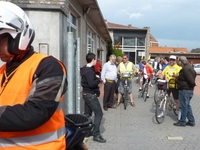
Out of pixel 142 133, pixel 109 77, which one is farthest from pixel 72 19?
pixel 142 133

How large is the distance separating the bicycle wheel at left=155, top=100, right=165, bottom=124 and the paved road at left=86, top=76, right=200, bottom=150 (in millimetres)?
124

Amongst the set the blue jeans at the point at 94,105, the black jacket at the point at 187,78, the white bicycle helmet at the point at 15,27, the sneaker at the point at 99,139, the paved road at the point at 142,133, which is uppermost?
the white bicycle helmet at the point at 15,27

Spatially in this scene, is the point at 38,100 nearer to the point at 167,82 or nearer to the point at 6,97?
the point at 6,97

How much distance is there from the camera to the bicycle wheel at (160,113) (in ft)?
26.5

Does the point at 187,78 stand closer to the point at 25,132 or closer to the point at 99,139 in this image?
the point at 99,139

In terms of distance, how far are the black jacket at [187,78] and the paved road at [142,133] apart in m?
1.10

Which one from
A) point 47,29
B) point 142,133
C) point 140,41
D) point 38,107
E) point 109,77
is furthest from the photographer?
point 140,41

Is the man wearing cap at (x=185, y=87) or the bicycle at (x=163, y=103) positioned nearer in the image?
the man wearing cap at (x=185, y=87)

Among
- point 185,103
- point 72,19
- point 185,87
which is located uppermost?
point 72,19

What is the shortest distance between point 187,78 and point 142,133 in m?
1.84

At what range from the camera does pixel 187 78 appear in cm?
738

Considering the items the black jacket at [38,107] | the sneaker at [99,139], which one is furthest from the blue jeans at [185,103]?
the black jacket at [38,107]

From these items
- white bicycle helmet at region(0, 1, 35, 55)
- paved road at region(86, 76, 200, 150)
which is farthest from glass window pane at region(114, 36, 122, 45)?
white bicycle helmet at region(0, 1, 35, 55)

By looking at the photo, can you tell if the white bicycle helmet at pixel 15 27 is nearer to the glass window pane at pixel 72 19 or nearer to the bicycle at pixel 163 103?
the bicycle at pixel 163 103
